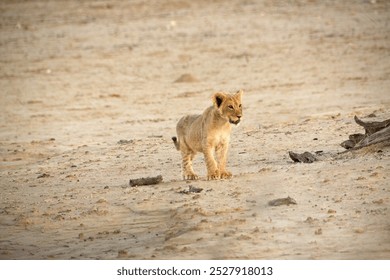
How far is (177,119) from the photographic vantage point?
Answer: 53.5ft

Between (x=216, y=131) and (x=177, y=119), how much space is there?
7110 mm

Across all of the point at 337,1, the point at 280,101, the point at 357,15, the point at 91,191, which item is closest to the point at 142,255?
the point at 91,191

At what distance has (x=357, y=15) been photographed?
2914 cm

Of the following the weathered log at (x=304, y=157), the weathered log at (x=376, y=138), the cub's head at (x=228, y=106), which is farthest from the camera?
the weathered log at (x=304, y=157)

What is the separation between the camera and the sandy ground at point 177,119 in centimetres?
764

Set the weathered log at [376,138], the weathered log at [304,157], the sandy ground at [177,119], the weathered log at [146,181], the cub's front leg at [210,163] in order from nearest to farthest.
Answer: the sandy ground at [177,119] → the cub's front leg at [210,163] → the weathered log at [146,181] → the weathered log at [376,138] → the weathered log at [304,157]

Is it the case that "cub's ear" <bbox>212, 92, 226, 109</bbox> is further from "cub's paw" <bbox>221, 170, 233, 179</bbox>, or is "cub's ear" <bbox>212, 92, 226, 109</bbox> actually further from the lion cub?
"cub's paw" <bbox>221, 170, 233, 179</bbox>

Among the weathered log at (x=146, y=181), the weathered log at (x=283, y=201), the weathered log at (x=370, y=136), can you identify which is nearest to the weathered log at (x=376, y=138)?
the weathered log at (x=370, y=136)

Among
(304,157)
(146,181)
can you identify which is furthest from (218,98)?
(304,157)

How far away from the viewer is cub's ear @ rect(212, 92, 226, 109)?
9.12m

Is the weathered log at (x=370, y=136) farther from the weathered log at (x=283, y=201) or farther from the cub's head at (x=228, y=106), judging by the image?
the weathered log at (x=283, y=201)

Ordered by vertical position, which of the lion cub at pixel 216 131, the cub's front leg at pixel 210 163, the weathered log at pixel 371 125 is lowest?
the cub's front leg at pixel 210 163

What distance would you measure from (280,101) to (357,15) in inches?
487
